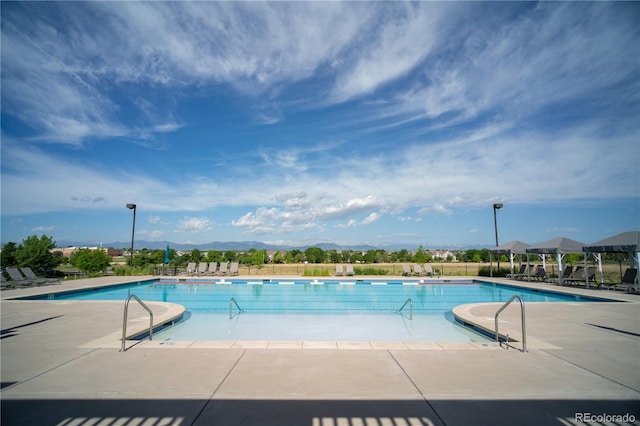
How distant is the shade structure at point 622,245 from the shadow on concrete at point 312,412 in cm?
1175

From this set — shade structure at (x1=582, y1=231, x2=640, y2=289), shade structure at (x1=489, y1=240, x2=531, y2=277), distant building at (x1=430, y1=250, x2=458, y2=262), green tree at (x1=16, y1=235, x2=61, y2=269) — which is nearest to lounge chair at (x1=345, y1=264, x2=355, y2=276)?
shade structure at (x1=489, y1=240, x2=531, y2=277)

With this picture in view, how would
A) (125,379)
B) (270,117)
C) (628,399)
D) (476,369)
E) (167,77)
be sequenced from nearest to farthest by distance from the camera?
1. (628,399)
2. (125,379)
3. (476,369)
4. (167,77)
5. (270,117)

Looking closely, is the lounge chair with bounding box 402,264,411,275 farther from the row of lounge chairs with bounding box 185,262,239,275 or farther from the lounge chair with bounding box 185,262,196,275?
the lounge chair with bounding box 185,262,196,275

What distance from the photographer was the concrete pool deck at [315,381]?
276 cm

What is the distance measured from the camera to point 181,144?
23.4 meters

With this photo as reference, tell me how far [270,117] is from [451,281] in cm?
1481

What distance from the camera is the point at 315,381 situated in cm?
353

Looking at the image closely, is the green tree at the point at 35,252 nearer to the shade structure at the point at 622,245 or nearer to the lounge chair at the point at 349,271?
the lounge chair at the point at 349,271

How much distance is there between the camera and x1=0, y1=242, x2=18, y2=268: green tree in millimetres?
19469

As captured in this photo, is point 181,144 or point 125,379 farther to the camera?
point 181,144

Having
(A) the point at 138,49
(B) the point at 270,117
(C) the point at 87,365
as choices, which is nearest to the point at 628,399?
(C) the point at 87,365

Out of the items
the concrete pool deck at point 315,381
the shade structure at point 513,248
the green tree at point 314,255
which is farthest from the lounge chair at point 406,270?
the green tree at point 314,255

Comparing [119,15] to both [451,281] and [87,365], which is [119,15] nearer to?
[87,365]

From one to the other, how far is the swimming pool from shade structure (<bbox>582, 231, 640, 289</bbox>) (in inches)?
97.0
